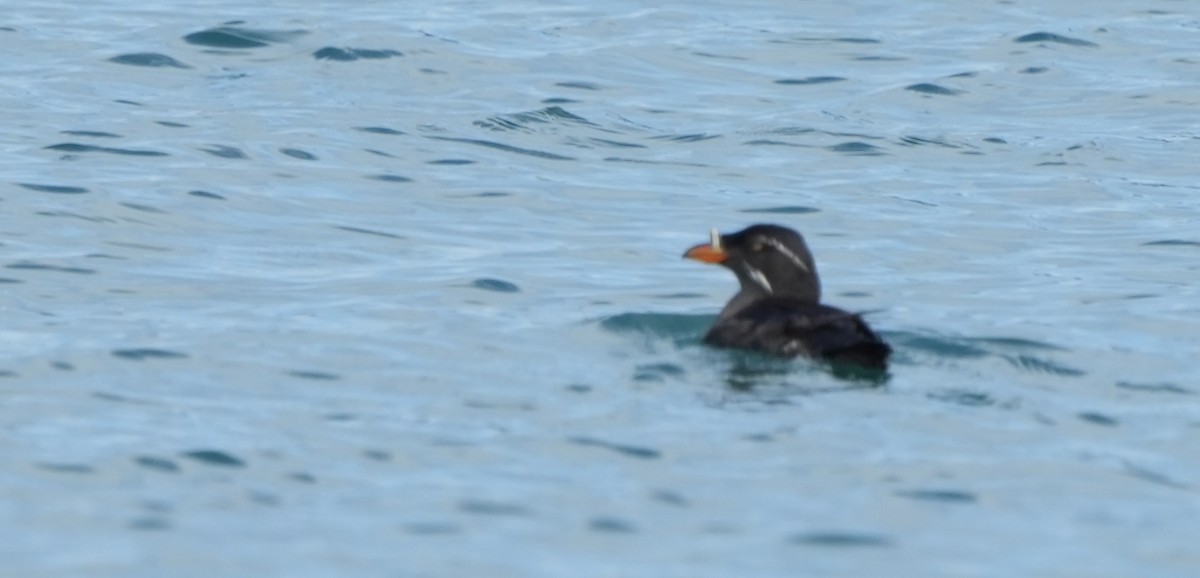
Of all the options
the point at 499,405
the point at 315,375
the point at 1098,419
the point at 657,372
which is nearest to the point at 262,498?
the point at 499,405

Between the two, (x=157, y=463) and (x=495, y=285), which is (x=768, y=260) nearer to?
(x=495, y=285)

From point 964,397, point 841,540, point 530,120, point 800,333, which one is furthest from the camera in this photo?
point 530,120

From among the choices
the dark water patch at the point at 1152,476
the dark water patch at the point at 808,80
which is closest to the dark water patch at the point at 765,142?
the dark water patch at the point at 808,80

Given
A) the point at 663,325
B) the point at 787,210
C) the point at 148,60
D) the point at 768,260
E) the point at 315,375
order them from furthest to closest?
the point at 148,60
the point at 787,210
the point at 663,325
the point at 768,260
the point at 315,375

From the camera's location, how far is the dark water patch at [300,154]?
52.5 feet

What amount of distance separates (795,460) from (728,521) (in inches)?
33.1

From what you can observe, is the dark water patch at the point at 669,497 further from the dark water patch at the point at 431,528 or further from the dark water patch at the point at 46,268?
the dark water patch at the point at 46,268

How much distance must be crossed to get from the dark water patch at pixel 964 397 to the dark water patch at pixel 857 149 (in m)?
7.29

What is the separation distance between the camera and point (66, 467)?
8.22 meters

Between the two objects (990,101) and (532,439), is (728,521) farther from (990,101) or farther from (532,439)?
(990,101)

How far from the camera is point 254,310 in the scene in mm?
11305

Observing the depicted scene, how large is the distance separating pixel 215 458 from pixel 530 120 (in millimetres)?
9502

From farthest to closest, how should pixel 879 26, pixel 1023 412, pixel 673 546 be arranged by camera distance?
pixel 879 26 → pixel 1023 412 → pixel 673 546

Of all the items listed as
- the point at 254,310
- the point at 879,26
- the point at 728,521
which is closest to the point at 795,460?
the point at 728,521
